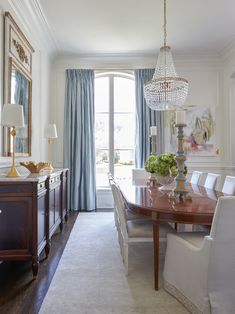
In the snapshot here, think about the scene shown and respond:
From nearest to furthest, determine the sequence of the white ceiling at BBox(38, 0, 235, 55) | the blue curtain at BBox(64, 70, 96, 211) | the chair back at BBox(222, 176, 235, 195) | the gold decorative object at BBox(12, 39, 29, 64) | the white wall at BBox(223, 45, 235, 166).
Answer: the chair back at BBox(222, 176, 235, 195)
the gold decorative object at BBox(12, 39, 29, 64)
the white ceiling at BBox(38, 0, 235, 55)
the white wall at BBox(223, 45, 235, 166)
the blue curtain at BBox(64, 70, 96, 211)

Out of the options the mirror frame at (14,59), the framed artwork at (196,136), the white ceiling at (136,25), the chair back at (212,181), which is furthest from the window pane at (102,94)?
the chair back at (212,181)

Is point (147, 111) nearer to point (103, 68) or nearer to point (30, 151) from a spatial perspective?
point (103, 68)

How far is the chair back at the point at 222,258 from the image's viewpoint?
1.70 metres

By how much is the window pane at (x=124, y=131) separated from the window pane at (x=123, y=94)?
0.49 feet

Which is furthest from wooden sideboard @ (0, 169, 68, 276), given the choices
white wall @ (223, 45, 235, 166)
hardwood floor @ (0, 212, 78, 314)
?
white wall @ (223, 45, 235, 166)

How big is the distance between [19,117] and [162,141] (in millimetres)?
3547

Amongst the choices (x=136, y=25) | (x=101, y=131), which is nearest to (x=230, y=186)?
(x=136, y=25)

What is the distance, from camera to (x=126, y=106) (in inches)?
228

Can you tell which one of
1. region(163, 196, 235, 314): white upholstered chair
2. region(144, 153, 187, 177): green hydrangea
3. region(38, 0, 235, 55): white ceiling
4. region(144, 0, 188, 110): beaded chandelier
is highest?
region(38, 0, 235, 55): white ceiling

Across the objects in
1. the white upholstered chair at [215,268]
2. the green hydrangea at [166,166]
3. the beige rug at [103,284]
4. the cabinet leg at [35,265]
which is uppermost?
the green hydrangea at [166,166]

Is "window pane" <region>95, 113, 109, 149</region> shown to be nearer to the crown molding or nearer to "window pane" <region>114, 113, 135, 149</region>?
"window pane" <region>114, 113, 135, 149</region>

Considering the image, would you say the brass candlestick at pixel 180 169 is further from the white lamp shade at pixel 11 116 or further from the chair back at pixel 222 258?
the white lamp shade at pixel 11 116

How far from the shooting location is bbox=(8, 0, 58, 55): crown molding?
3494mm

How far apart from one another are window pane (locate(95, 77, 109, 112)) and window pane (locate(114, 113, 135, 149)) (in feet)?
1.04
